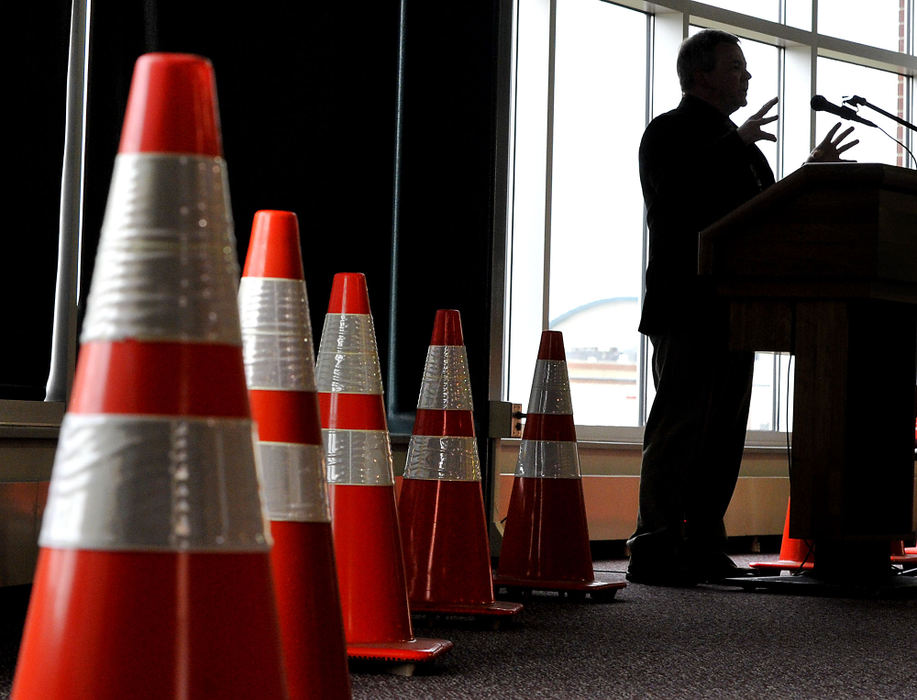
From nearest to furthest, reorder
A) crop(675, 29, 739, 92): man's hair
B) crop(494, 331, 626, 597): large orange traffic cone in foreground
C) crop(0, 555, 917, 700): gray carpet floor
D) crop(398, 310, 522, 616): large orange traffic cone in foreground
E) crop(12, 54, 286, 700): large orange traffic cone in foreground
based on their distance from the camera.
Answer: crop(12, 54, 286, 700): large orange traffic cone in foreground, crop(0, 555, 917, 700): gray carpet floor, crop(398, 310, 522, 616): large orange traffic cone in foreground, crop(494, 331, 626, 597): large orange traffic cone in foreground, crop(675, 29, 739, 92): man's hair

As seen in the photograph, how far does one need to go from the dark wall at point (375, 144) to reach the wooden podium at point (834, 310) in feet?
3.52

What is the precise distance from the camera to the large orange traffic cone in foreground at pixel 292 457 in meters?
1.47

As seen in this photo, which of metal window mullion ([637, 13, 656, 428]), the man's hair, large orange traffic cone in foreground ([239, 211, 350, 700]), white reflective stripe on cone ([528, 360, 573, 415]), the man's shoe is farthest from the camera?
metal window mullion ([637, 13, 656, 428])

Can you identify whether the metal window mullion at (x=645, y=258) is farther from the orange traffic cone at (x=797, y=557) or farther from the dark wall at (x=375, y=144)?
the dark wall at (x=375, y=144)

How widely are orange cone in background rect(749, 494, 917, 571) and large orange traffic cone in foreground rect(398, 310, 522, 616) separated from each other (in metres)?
1.51

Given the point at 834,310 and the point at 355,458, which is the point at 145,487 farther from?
the point at 834,310

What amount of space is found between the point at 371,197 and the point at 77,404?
2989 millimetres

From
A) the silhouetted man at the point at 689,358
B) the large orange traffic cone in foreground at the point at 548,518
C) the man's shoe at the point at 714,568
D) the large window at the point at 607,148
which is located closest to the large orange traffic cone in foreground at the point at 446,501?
the large orange traffic cone in foreground at the point at 548,518

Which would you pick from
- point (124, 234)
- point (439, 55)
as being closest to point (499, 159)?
point (439, 55)

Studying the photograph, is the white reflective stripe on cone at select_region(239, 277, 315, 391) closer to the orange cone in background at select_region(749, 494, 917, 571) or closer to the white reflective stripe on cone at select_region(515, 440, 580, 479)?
the white reflective stripe on cone at select_region(515, 440, 580, 479)

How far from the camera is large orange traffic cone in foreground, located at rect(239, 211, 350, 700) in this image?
4.84 ft

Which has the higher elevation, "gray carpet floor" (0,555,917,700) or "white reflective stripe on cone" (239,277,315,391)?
"white reflective stripe on cone" (239,277,315,391)

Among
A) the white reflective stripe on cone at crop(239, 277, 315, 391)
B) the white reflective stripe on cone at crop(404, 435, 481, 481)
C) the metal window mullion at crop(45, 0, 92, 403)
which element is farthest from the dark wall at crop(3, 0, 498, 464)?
the white reflective stripe on cone at crop(239, 277, 315, 391)

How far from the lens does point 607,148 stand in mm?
5898
